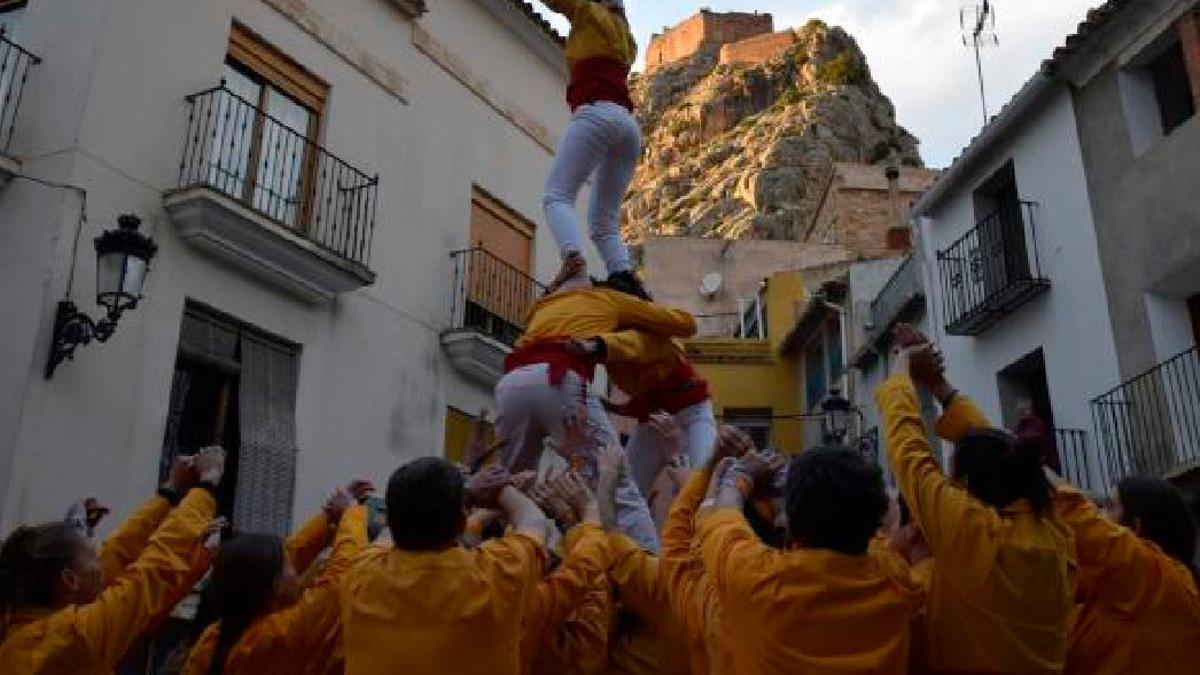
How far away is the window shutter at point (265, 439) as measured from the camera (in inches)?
431

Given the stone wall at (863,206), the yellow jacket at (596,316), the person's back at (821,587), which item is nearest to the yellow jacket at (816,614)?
Result: the person's back at (821,587)

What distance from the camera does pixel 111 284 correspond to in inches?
354

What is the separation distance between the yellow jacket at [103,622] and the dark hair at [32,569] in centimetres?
4

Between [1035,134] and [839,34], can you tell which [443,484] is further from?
[839,34]

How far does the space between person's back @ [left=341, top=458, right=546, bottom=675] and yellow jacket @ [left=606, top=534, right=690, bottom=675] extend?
0.46 m

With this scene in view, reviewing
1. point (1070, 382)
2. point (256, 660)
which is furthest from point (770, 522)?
point (1070, 382)

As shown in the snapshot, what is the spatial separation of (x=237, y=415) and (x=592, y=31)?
21.0 feet

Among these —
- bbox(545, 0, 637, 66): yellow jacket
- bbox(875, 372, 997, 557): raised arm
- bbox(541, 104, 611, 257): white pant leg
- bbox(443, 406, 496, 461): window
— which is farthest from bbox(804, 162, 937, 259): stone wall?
bbox(875, 372, 997, 557): raised arm

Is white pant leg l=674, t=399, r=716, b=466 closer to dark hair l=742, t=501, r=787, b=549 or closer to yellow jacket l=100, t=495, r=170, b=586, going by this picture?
dark hair l=742, t=501, r=787, b=549

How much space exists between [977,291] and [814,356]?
9.62 metres

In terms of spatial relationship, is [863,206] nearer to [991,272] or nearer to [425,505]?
[991,272]

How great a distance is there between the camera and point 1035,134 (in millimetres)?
15633

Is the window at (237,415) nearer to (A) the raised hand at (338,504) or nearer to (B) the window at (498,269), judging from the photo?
(B) the window at (498,269)

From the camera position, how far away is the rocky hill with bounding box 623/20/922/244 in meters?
49.1
